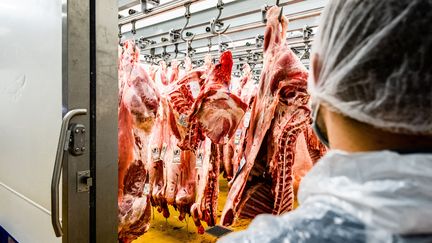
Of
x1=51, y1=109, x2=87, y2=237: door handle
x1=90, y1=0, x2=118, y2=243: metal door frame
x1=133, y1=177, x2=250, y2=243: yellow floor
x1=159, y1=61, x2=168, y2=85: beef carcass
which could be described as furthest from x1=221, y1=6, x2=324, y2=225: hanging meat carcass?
x1=133, y1=177, x2=250, y2=243: yellow floor

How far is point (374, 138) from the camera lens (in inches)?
25.7

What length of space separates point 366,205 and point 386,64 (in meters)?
0.26

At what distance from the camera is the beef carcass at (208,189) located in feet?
9.05

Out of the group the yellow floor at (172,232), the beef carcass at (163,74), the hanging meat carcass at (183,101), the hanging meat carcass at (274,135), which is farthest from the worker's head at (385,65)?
the yellow floor at (172,232)

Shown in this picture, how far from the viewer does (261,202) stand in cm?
212

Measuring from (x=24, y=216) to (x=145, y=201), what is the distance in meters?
0.85

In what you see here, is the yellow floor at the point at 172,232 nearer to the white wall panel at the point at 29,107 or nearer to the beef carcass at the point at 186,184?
the beef carcass at the point at 186,184

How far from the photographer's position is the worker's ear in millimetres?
763

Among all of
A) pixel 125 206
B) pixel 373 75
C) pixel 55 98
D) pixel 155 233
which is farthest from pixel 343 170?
pixel 155 233

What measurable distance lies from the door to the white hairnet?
1069 millimetres

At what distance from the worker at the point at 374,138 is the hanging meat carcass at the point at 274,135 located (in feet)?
4.63

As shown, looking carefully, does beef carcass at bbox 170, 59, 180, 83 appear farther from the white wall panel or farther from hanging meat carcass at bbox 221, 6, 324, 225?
the white wall panel

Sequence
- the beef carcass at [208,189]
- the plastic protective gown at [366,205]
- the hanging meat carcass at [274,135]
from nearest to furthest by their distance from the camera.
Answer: the plastic protective gown at [366,205]
the hanging meat carcass at [274,135]
the beef carcass at [208,189]

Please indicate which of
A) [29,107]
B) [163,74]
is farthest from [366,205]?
[163,74]
